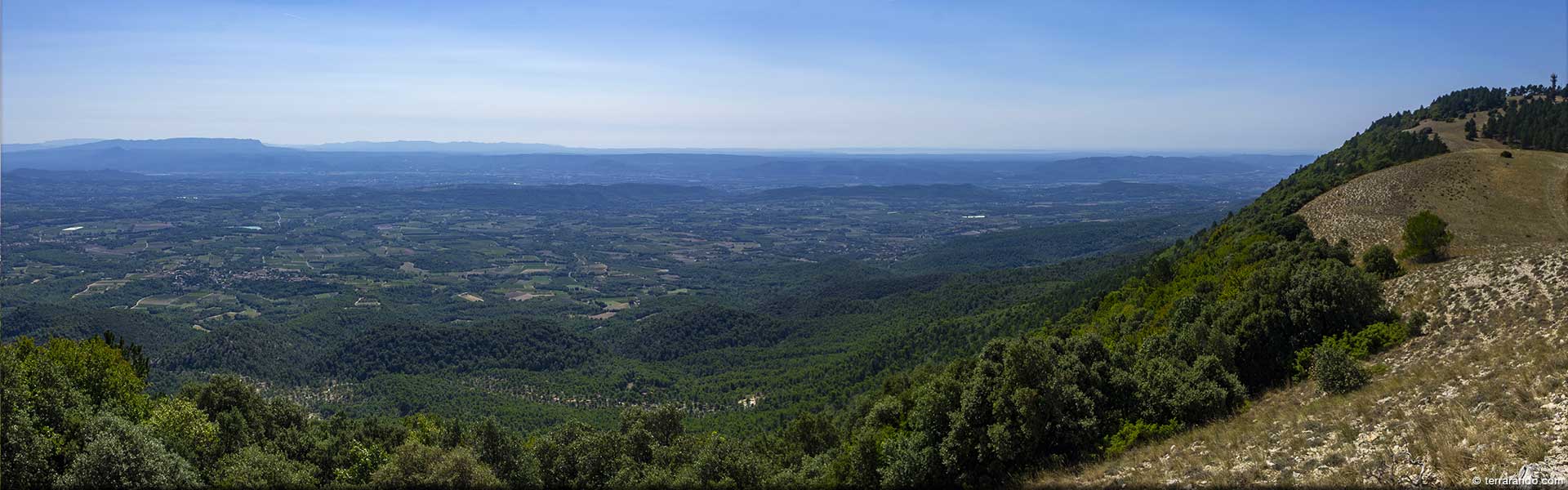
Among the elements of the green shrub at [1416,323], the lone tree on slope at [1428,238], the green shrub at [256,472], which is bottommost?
the green shrub at [256,472]

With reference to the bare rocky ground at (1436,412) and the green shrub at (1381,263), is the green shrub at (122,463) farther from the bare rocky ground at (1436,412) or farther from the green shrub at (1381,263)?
the green shrub at (1381,263)

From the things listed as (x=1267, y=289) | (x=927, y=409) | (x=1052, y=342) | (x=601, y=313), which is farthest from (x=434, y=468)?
(x=601, y=313)

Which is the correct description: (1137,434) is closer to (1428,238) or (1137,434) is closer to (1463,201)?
(1428,238)

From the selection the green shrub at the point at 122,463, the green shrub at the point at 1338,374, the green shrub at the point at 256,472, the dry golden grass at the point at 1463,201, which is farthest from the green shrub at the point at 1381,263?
the green shrub at the point at 122,463

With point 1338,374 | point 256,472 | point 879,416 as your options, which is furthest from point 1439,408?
point 256,472

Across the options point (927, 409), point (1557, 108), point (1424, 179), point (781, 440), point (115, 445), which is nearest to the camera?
point (115, 445)

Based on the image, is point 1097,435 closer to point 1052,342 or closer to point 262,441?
point 1052,342
